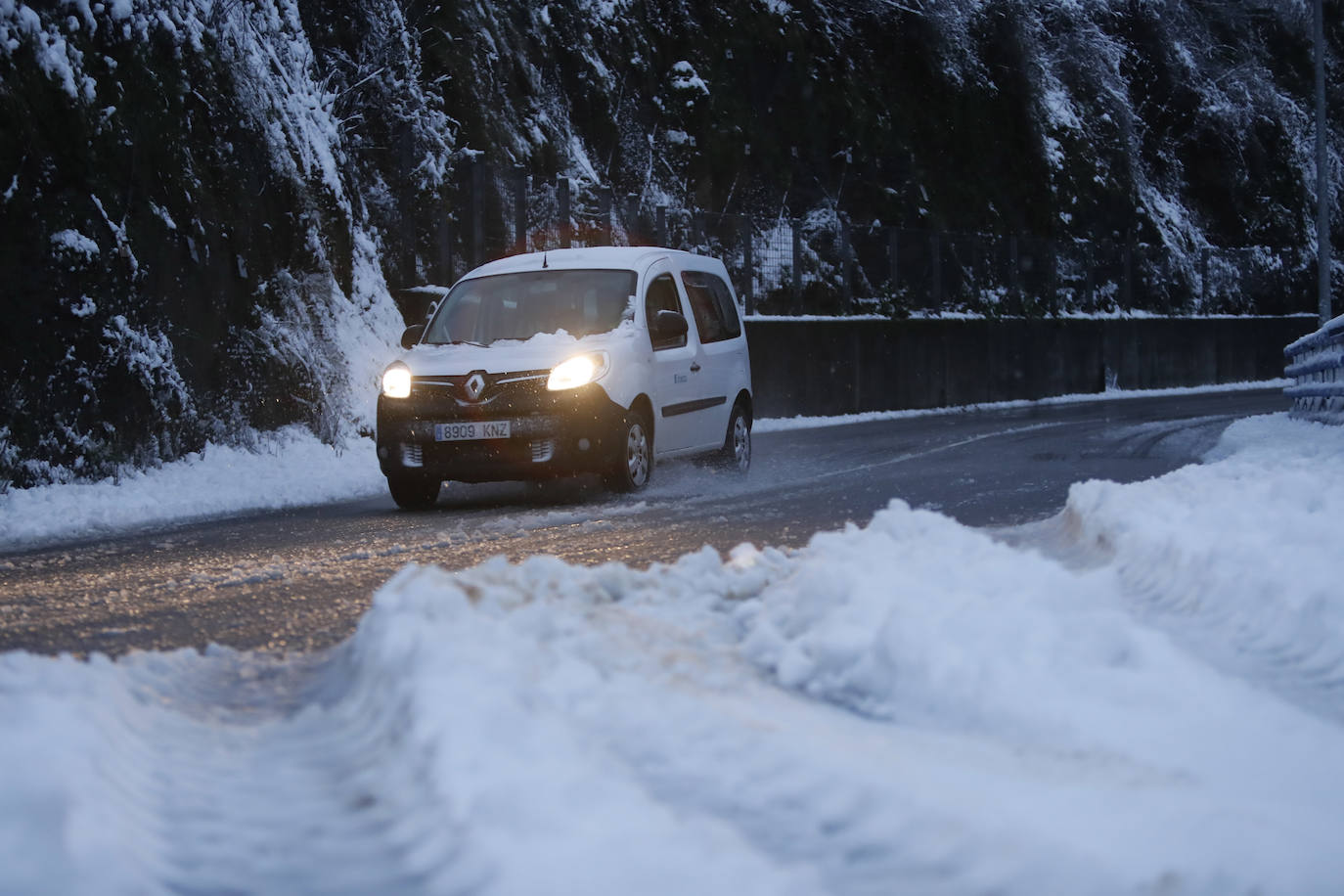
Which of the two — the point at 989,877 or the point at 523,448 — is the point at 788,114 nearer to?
the point at 523,448

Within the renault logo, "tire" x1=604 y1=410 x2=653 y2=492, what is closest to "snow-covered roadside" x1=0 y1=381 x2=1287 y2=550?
the renault logo

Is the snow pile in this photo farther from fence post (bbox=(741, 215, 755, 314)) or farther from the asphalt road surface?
fence post (bbox=(741, 215, 755, 314))

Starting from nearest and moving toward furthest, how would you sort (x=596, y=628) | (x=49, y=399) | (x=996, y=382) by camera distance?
(x=596, y=628), (x=49, y=399), (x=996, y=382)

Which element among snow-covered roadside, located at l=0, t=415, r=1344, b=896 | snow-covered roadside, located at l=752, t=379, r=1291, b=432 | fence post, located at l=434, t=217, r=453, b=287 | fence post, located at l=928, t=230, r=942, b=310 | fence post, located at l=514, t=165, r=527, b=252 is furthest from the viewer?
fence post, located at l=928, t=230, r=942, b=310

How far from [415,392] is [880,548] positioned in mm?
6349

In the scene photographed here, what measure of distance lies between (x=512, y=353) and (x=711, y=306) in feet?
9.14

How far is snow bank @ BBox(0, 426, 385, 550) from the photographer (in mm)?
10430

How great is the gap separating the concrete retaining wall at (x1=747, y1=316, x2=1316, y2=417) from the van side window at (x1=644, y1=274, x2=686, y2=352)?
1127 cm

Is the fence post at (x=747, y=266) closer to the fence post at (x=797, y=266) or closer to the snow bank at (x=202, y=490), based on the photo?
the fence post at (x=797, y=266)

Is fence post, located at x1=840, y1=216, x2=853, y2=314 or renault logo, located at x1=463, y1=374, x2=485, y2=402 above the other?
fence post, located at x1=840, y1=216, x2=853, y2=314

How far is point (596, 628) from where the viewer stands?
4871 mm

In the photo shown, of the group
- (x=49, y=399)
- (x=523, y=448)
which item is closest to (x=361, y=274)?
(x=49, y=399)

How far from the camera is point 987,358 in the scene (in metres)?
31.2

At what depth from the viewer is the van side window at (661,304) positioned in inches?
488
